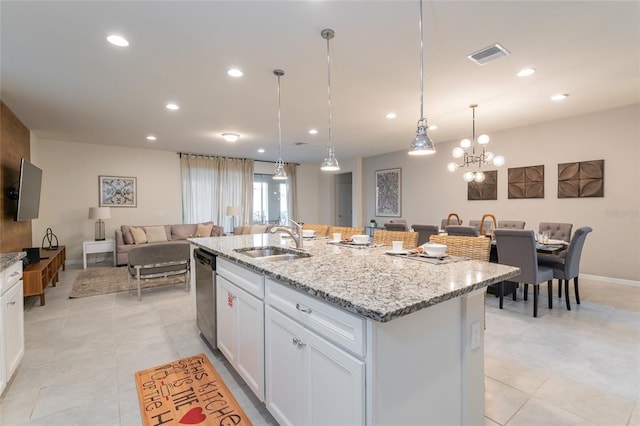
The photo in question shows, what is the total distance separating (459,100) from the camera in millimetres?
3912

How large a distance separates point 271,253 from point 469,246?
160 cm

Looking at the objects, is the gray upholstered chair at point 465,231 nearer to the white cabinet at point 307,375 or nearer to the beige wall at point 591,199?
the beige wall at point 591,199

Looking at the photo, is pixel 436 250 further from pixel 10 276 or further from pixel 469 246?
pixel 10 276

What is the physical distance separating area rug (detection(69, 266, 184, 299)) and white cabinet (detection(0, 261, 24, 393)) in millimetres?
2110

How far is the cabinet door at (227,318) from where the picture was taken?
6.84 ft

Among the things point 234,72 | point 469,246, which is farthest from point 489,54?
point 234,72

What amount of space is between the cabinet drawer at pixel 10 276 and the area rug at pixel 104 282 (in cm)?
219

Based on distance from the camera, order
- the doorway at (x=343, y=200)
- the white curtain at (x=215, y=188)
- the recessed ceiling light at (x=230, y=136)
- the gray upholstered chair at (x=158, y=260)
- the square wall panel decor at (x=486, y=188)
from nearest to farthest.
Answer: the gray upholstered chair at (x=158, y=260)
the recessed ceiling light at (x=230, y=136)
the square wall panel decor at (x=486, y=188)
the white curtain at (x=215, y=188)
the doorway at (x=343, y=200)

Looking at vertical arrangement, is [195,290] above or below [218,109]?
below

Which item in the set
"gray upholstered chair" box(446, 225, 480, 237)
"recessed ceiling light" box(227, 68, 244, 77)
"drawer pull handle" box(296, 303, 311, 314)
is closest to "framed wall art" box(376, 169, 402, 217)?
"gray upholstered chair" box(446, 225, 480, 237)

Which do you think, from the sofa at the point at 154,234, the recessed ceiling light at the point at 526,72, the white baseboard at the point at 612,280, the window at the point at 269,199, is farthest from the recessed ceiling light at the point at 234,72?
the white baseboard at the point at 612,280

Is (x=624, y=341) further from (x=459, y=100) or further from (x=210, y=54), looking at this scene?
(x=210, y=54)

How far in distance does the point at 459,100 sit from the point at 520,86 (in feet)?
2.20

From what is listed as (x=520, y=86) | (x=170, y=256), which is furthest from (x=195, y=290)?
(x=520, y=86)
